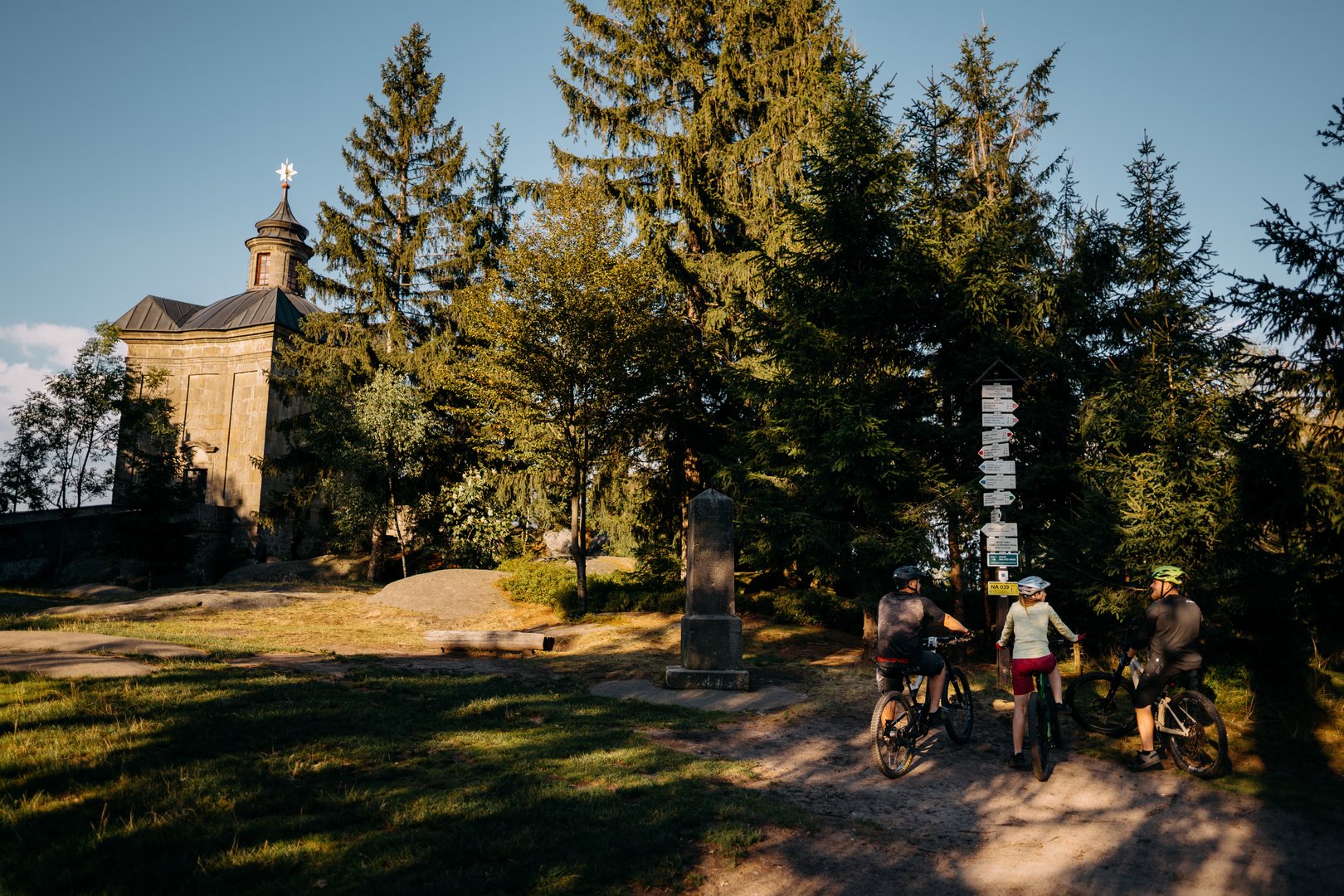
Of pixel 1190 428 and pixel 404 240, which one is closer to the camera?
pixel 1190 428

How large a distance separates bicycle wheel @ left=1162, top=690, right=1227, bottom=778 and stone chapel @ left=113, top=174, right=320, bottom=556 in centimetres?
3493

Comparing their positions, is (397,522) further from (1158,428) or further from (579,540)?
(1158,428)

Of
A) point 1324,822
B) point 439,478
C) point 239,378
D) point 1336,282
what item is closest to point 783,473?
point 1336,282

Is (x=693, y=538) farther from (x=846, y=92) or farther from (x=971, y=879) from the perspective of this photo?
(x=846, y=92)

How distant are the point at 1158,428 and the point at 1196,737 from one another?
490 cm

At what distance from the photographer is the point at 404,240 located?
95.6 ft

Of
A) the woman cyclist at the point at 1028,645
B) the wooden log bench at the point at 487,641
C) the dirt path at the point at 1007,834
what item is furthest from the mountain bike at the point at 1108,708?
the wooden log bench at the point at 487,641

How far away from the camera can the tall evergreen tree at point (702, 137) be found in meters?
19.8

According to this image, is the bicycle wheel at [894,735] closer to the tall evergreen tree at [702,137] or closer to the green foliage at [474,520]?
the tall evergreen tree at [702,137]

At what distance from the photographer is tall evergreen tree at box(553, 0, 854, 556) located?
781 inches

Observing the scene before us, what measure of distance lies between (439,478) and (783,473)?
1717 cm

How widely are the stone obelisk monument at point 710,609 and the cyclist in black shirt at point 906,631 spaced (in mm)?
3730

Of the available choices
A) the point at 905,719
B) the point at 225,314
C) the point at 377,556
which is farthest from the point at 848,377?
the point at 225,314

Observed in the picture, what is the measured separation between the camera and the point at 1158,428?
10.8 m
